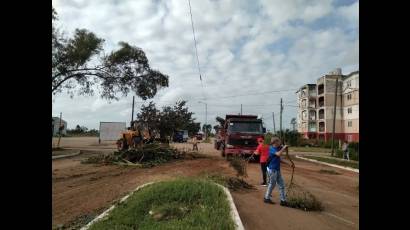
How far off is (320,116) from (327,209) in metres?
88.7

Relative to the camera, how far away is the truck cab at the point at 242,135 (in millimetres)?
26828

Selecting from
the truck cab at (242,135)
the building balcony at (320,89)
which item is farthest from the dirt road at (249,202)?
the building balcony at (320,89)

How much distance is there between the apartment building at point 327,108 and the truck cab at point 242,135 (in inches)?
2185

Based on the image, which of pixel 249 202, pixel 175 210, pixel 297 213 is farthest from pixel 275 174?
pixel 175 210

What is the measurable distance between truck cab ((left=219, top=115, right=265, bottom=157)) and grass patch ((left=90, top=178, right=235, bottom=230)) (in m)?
15.8

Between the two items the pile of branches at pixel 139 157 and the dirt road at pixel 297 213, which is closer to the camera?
the dirt road at pixel 297 213

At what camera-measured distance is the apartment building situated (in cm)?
8503

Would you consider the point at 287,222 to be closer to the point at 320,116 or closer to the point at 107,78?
the point at 107,78

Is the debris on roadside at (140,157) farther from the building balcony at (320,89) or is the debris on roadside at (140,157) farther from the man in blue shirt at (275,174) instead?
the building balcony at (320,89)

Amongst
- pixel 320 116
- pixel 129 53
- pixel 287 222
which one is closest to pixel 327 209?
pixel 287 222
